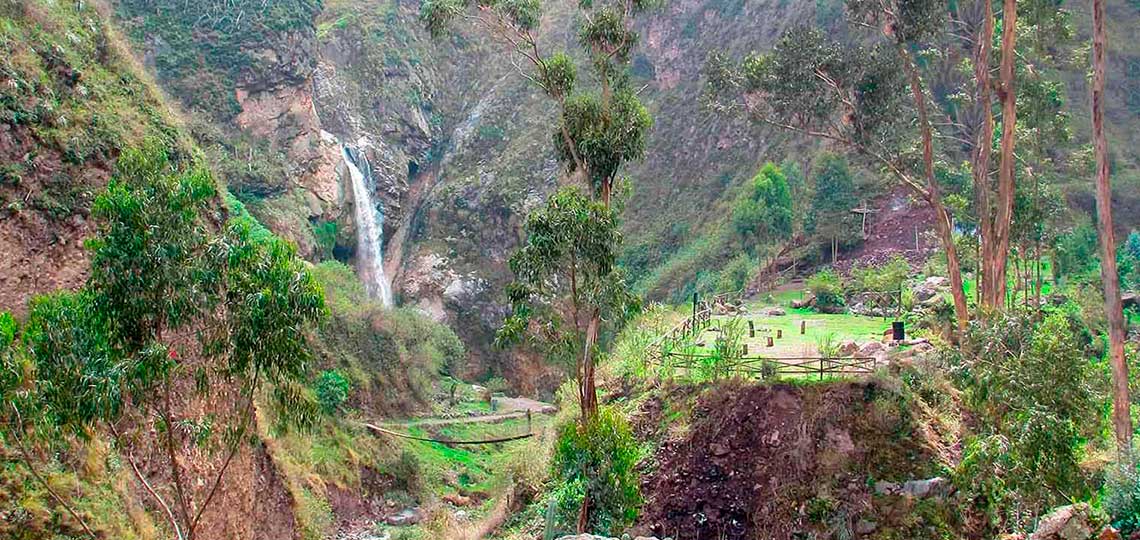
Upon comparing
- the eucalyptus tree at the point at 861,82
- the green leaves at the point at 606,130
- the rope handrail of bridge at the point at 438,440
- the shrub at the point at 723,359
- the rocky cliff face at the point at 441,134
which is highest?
the rocky cliff face at the point at 441,134

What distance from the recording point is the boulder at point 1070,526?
9.74 metres

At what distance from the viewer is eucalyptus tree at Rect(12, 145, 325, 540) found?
384 inches

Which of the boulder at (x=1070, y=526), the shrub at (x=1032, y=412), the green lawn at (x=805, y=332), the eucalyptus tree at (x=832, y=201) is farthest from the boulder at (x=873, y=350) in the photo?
the eucalyptus tree at (x=832, y=201)

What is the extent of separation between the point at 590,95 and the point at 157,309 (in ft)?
27.8

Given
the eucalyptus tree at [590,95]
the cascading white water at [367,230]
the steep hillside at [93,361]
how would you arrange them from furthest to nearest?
the cascading white water at [367,230] → the eucalyptus tree at [590,95] → the steep hillside at [93,361]

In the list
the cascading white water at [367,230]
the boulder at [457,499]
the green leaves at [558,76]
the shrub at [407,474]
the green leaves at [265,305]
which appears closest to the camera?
the green leaves at [265,305]

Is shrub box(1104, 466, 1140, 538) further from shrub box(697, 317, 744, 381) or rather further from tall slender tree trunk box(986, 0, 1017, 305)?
tall slender tree trunk box(986, 0, 1017, 305)

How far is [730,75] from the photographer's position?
21.5 m

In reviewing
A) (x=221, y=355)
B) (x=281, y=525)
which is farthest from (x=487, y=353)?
(x=221, y=355)

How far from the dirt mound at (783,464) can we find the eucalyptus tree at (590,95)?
2904 millimetres

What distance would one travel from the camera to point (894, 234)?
39500 millimetres

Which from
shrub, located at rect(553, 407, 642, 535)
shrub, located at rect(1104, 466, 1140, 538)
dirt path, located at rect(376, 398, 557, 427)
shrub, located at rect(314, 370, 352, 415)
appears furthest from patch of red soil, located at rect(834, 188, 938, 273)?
shrub, located at rect(1104, 466, 1140, 538)

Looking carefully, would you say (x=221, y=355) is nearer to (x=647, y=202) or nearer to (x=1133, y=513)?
(x=1133, y=513)

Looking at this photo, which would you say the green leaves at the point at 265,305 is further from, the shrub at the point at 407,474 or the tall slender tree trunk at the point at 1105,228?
the shrub at the point at 407,474
